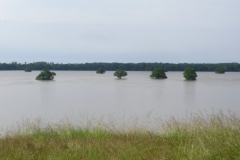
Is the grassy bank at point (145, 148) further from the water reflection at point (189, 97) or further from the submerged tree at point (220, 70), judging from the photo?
the submerged tree at point (220, 70)

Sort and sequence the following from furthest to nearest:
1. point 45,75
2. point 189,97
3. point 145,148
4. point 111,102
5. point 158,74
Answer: point 158,74 < point 45,75 < point 189,97 < point 111,102 < point 145,148

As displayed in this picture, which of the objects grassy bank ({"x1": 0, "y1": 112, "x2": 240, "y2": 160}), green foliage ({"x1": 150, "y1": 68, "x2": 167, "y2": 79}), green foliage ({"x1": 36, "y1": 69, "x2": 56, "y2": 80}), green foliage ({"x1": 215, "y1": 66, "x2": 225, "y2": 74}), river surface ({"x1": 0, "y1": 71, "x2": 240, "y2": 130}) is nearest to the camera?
grassy bank ({"x1": 0, "y1": 112, "x2": 240, "y2": 160})

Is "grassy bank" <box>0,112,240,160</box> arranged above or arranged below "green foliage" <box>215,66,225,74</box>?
above

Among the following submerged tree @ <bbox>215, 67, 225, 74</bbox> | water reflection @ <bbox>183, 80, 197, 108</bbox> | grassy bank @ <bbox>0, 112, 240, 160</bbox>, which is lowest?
water reflection @ <bbox>183, 80, 197, 108</bbox>

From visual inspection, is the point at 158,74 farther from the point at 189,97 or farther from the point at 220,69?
the point at 220,69

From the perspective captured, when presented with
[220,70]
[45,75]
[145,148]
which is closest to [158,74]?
[45,75]

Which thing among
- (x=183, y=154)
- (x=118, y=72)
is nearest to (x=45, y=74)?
(x=118, y=72)

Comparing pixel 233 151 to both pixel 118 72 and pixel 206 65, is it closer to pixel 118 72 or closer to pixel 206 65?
pixel 118 72

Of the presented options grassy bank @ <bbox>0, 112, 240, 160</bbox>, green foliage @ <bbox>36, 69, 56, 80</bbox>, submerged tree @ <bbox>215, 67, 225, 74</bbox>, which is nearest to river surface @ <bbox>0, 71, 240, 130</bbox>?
grassy bank @ <bbox>0, 112, 240, 160</bbox>

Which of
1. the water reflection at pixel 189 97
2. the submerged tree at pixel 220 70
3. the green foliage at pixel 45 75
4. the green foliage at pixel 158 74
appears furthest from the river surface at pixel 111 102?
the submerged tree at pixel 220 70

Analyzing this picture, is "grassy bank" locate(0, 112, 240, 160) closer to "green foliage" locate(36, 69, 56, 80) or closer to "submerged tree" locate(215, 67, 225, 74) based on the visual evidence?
"green foliage" locate(36, 69, 56, 80)

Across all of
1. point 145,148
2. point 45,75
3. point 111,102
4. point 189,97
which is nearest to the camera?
point 145,148

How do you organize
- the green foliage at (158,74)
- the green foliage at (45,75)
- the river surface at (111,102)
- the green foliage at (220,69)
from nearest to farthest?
the river surface at (111,102)
the green foliage at (45,75)
the green foliage at (158,74)
the green foliage at (220,69)

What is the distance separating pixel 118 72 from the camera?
51.9 m
